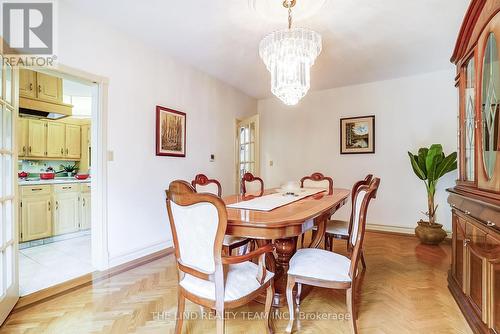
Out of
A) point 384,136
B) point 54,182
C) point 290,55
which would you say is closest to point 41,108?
point 54,182

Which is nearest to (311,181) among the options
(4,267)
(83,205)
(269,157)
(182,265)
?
(269,157)

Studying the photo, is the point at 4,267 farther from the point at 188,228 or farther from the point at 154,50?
the point at 154,50

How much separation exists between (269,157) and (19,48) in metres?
4.05

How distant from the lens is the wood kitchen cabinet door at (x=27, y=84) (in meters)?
3.18

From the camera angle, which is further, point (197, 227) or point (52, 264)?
point (52, 264)

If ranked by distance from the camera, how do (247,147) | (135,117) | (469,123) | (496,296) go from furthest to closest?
(247,147) → (135,117) → (469,123) → (496,296)

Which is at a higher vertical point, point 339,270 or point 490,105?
point 490,105

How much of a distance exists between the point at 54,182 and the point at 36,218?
0.51m

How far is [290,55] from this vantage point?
2.14 meters

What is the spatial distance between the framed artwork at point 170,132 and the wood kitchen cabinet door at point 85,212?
1.76 meters

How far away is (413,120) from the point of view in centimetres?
401

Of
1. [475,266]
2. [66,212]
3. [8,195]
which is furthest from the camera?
[66,212]

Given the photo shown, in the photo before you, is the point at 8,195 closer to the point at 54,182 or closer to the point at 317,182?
the point at 54,182

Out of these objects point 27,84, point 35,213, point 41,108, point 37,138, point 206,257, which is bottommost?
point 35,213
